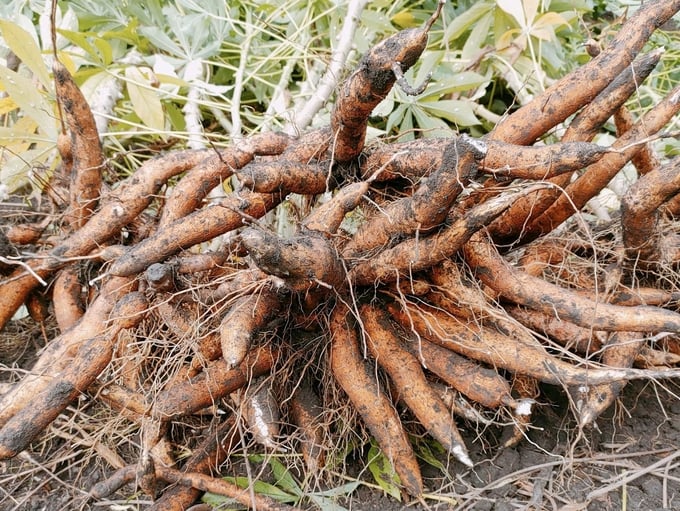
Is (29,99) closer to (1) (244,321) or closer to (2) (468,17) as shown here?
(1) (244,321)

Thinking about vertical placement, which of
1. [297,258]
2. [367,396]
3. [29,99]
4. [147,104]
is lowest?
[367,396]

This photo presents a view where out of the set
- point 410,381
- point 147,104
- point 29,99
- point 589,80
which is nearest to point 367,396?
point 410,381

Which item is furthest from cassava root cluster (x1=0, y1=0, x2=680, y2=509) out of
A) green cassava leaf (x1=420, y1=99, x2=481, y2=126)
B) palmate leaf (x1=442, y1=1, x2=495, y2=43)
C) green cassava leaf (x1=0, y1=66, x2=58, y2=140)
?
palmate leaf (x1=442, y1=1, x2=495, y2=43)

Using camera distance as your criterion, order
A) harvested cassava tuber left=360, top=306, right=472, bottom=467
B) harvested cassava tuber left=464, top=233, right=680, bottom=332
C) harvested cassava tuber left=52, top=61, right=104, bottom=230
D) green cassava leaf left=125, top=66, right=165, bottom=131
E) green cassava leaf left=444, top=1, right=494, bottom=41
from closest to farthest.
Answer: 1. harvested cassava tuber left=464, top=233, right=680, bottom=332
2. harvested cassava tuber left=360, top=306, right=472, bottom=467
3. harvested cassava tuber left=52, top=61, right=104, bottom=230
4. green cassava leaf left=125, top=66, right=165, bottom=131
5. green cassava leaf left=444, top=1, right=494, bottom=41

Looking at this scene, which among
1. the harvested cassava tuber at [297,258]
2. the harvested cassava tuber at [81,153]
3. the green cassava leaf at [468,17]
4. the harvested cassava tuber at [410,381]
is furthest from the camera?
the green cassava leaf at [468,17]

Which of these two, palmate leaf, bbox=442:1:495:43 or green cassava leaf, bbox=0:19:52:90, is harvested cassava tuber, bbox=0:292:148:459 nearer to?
green cassava leaf, bbox=0:19:52:90

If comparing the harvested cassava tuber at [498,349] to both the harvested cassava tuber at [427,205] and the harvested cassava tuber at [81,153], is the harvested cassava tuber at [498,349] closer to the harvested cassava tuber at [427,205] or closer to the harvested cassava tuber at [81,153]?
the harvested cassava tuber at [427,205]

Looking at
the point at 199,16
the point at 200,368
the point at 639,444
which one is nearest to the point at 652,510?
the point at 639,444

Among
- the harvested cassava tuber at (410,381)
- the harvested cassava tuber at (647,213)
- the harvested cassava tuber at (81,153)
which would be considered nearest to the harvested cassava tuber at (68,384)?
the harvested cassava tuber at (81,153)

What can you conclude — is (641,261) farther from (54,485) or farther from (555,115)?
(54,485)
